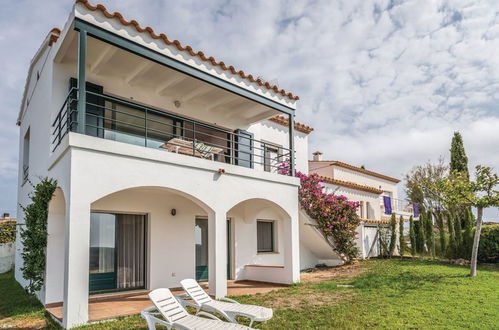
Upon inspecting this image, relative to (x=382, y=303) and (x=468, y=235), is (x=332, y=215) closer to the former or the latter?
(x=468, y=235)

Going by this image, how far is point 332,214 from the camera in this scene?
671 inches

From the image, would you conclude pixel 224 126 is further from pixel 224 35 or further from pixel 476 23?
pixel 476 23

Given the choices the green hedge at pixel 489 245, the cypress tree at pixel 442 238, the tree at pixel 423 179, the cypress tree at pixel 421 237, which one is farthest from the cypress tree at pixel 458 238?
the tree at pixel 423 179

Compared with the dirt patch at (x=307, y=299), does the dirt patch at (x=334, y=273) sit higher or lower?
lower

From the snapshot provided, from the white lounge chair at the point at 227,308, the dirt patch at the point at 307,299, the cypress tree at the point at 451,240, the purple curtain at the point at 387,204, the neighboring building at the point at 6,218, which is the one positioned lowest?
the dirt patch at the point at 307,299

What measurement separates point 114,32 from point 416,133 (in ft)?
63.3

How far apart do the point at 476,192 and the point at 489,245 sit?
482 centimetres

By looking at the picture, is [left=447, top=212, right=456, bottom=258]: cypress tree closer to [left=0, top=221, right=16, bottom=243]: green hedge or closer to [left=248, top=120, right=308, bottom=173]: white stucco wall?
[left=248, top=120, right=308, bottom=173]: white stucco wall

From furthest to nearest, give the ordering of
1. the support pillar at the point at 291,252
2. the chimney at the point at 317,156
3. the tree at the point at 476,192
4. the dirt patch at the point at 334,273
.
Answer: the chimney at the point at 317,156
the dirt patch at the point at 334,273
the tree at the point at 476,192
the support pillar at the point at 291,252

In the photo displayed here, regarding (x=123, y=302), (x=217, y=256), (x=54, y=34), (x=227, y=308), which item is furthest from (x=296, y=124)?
(x=227, y=308)

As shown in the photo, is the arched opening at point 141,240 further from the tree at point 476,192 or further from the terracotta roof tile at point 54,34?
the tree at point 476,192

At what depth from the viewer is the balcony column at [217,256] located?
10797 mm

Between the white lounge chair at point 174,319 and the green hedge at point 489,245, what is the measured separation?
15.2m

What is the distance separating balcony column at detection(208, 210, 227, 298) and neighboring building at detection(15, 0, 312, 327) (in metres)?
0.03
